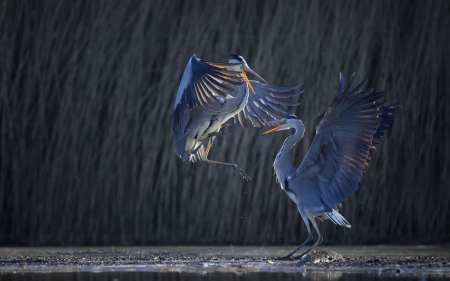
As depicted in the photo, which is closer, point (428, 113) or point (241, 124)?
point (241, 124)

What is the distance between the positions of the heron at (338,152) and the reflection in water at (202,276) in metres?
1.00

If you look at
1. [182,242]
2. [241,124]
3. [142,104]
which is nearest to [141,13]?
[142,104]

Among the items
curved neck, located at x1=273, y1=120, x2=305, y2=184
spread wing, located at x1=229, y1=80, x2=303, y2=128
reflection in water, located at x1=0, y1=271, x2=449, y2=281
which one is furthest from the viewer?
spread wing, located at x1=229, y1=80, x2=303, y2=128

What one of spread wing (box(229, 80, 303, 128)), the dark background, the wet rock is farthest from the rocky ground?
spread wing (box(229, 80, 303, 128))

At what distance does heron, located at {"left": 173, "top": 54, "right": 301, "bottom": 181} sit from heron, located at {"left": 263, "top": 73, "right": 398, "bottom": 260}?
0.80 meters

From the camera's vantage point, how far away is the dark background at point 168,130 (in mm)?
9633

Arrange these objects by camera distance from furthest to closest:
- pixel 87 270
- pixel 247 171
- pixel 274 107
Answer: pixel 247 171
pixel 274 107
pixel 87 270

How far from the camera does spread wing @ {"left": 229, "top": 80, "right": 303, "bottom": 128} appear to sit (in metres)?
9.01

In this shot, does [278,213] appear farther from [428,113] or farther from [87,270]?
[87,270]

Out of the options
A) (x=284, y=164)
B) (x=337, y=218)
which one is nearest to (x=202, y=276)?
(x=337, y=218)

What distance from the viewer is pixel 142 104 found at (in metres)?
9.95

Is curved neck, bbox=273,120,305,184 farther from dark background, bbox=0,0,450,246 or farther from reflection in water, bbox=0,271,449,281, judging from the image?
dark background, bbox=0,0,450,246

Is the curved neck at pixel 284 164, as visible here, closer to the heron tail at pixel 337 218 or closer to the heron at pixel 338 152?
the heron at pixel 338 152

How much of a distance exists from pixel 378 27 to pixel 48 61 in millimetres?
3789
